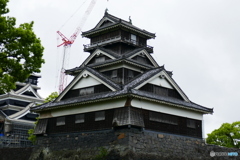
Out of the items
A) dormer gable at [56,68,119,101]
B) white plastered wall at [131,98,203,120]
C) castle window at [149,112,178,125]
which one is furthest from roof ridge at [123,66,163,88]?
castle window at [149,112,178,125]

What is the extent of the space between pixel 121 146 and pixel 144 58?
1297 centimetres

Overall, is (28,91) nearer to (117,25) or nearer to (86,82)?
(117,25)

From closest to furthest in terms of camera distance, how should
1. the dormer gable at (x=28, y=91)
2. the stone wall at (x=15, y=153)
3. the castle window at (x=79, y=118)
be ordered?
the castle window at (x=79, y=118), the stone wall at (x=15, y=153), the dormer gable at (x=28, y=91)

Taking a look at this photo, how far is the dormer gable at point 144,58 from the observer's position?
1572 inches

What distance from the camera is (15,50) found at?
83.4ft

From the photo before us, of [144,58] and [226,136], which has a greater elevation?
[144,58]

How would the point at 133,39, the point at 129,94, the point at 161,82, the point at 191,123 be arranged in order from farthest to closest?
the point at 133,39 < the point at 191,123 < the point at 161,82 < the point at 129,94

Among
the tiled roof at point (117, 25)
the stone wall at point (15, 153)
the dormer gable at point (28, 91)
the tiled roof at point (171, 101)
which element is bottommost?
the stone wall at point (15, 153)

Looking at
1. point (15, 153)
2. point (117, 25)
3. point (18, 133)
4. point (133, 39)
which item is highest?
point (117, 25)

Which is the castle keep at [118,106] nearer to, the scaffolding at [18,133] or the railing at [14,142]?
the railing at [14,142]

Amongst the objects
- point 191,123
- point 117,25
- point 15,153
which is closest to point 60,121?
point 15,153

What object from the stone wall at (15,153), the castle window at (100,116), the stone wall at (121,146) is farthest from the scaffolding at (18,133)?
the castle window at (100,116)

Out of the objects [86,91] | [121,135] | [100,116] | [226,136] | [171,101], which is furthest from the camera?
[226,136]

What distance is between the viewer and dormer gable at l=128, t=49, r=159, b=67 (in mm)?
39925
